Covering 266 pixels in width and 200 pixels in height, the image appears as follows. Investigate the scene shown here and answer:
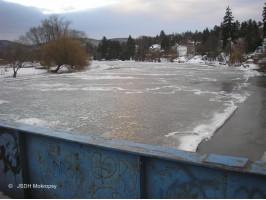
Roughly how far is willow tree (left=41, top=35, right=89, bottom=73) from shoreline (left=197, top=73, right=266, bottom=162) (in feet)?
124

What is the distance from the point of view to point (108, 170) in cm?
263

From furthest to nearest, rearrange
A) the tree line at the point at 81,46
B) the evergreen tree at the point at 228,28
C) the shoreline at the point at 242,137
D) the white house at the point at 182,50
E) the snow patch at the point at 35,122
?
A: the white house at the point at 182,50 < the evergreen tree at the point at 228,28 < the tree line at the point at 81,46 < the snow patch at the point at 35,122 < the shoreline at the point at 242,137

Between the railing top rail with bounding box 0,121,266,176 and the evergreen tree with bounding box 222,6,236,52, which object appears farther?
the evergreen tree with bounding box 222,6,236,52

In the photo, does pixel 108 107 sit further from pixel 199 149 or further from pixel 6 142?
pixel 6 142

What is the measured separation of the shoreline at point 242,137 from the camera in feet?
22.1

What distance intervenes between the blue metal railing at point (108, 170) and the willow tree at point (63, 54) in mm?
42897

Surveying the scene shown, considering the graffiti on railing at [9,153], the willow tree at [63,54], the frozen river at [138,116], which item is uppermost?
the willow tree at [63,54]

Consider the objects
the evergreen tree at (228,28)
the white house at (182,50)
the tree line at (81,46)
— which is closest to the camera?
the tree line at (81,46)

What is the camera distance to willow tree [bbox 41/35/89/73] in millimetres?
44281

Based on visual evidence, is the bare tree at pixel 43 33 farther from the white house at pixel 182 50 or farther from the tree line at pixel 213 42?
the white house at pixel 182 50

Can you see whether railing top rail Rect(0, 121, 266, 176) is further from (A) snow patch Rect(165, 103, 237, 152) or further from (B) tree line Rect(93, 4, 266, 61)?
(B) tree line Rect(93, 4, 266, 61)

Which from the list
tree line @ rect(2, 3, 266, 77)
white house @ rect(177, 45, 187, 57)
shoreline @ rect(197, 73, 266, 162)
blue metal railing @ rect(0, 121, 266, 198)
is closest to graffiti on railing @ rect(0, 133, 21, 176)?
blue metal railing @ rect(0, 121, 266, 198)

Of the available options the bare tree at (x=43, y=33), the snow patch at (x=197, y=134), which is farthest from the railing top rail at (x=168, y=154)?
the bare tree at (x=43, y=33)

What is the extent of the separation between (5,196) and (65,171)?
1.14 metres
